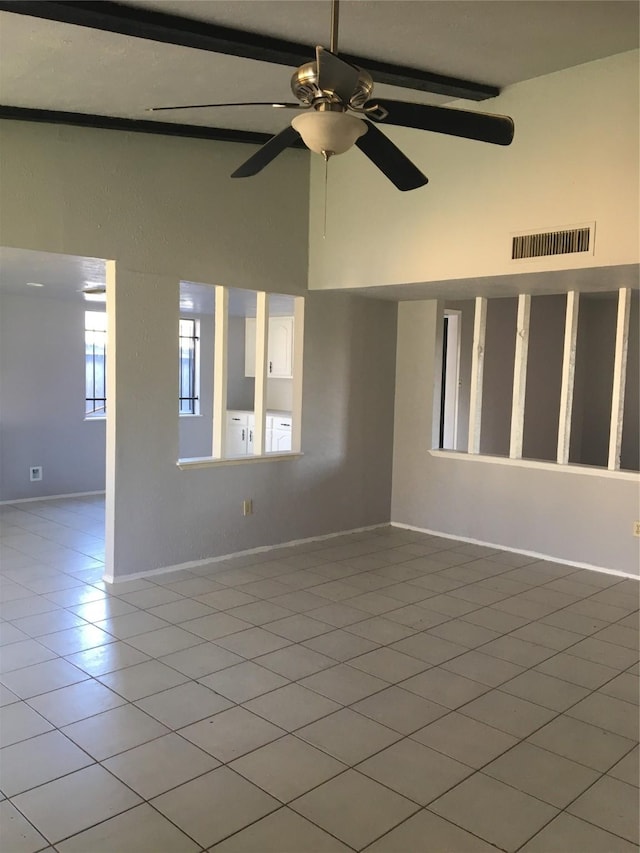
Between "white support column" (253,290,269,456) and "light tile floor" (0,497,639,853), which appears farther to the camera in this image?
"white support column" (253,290,269,456)

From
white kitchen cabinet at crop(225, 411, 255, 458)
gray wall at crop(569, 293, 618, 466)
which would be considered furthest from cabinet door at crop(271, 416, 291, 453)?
gray wall at crop(569, 293, 618, 466)

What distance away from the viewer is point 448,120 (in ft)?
8.10

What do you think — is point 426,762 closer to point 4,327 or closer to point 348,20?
point 348,20

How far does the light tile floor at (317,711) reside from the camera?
7.16 feet

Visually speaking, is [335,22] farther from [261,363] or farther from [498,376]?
[498,376]

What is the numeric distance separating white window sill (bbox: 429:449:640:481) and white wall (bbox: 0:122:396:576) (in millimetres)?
916

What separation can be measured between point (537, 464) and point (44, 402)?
4.91 meters

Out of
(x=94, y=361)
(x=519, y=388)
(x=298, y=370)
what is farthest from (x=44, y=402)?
(x=519, y=388)

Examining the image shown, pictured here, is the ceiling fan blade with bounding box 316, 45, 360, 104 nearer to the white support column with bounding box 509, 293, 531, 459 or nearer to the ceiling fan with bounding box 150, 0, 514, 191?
the ceiling fan with bounding box 150, 0, 514, 191

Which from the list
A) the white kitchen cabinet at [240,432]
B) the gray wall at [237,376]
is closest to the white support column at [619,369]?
the white kitchen cabinet at [240,432]

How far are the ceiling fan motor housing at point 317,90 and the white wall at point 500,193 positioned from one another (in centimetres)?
219

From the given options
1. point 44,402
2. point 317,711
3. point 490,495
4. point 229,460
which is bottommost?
point 317,711

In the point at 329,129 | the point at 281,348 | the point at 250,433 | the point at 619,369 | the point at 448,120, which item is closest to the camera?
the point at 329,129

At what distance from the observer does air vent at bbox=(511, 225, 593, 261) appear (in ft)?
13.1
